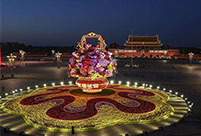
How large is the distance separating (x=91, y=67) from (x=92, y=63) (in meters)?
0.23

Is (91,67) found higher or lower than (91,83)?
higher

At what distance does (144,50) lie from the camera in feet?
229

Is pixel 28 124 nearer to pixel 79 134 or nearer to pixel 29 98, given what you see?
pixel 79 134

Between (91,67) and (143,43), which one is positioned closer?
(91,67)

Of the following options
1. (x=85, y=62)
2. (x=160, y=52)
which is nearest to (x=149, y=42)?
(x=160, y=52)

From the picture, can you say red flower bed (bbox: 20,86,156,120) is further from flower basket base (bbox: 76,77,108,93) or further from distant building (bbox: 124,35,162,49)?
distant building (bbox: 124,35,162,49)

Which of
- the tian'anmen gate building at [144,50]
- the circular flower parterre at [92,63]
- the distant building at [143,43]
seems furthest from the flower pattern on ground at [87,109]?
the distant building at [143,43]

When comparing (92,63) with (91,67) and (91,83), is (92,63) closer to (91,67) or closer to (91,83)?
(91,67)

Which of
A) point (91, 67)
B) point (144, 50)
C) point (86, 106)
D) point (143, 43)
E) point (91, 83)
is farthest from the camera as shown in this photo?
point (143, 43)

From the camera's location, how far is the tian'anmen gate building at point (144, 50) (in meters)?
69.8

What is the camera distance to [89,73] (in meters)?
10.4

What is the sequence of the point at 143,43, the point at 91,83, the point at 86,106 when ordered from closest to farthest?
the point at 86,106 < the point at 91,83 < the point at 143,43

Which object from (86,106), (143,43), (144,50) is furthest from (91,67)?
(143,43)

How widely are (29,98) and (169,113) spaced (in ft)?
24.1
